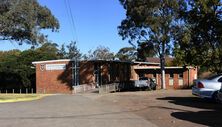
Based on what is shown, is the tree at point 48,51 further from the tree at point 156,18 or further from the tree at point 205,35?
the tree at point 205,35

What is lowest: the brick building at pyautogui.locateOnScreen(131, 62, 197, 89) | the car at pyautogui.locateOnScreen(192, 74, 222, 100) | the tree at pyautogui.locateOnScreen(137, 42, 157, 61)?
the car at pyautogui.locateOnScreen(192, 74, 222, 100)

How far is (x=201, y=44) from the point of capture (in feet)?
131

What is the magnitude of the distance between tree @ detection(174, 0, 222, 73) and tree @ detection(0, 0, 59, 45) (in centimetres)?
1185

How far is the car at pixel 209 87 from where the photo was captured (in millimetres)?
22000

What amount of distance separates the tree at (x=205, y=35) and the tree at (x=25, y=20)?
1185cm

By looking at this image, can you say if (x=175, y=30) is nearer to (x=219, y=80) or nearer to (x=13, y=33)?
(x=13, y=33)

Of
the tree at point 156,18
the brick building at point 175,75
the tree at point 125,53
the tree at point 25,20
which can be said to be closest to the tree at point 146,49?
the tree at point 156,18

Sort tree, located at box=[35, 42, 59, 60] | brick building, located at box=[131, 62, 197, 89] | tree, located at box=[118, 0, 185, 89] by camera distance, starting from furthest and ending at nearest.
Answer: tree, located at box=[35, 42, 59, 60], brick building, located at box=[131, 62, 197, 89], tree, located at box=[118, 0, 185, 89]

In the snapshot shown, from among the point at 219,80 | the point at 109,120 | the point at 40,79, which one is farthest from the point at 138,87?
the point at 109,120

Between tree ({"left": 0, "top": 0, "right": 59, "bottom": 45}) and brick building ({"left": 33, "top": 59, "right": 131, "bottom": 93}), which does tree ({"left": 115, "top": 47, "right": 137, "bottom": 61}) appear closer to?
brick building ({"left": 33, "top": 59, "right": 131, "bottom": 93})

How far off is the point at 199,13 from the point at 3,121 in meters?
23.8

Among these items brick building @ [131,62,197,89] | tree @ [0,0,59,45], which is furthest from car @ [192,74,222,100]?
brick building @ [131,62,197,89]

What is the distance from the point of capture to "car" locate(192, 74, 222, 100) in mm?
22000

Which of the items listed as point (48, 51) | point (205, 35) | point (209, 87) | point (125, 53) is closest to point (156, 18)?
point (205, 35)
